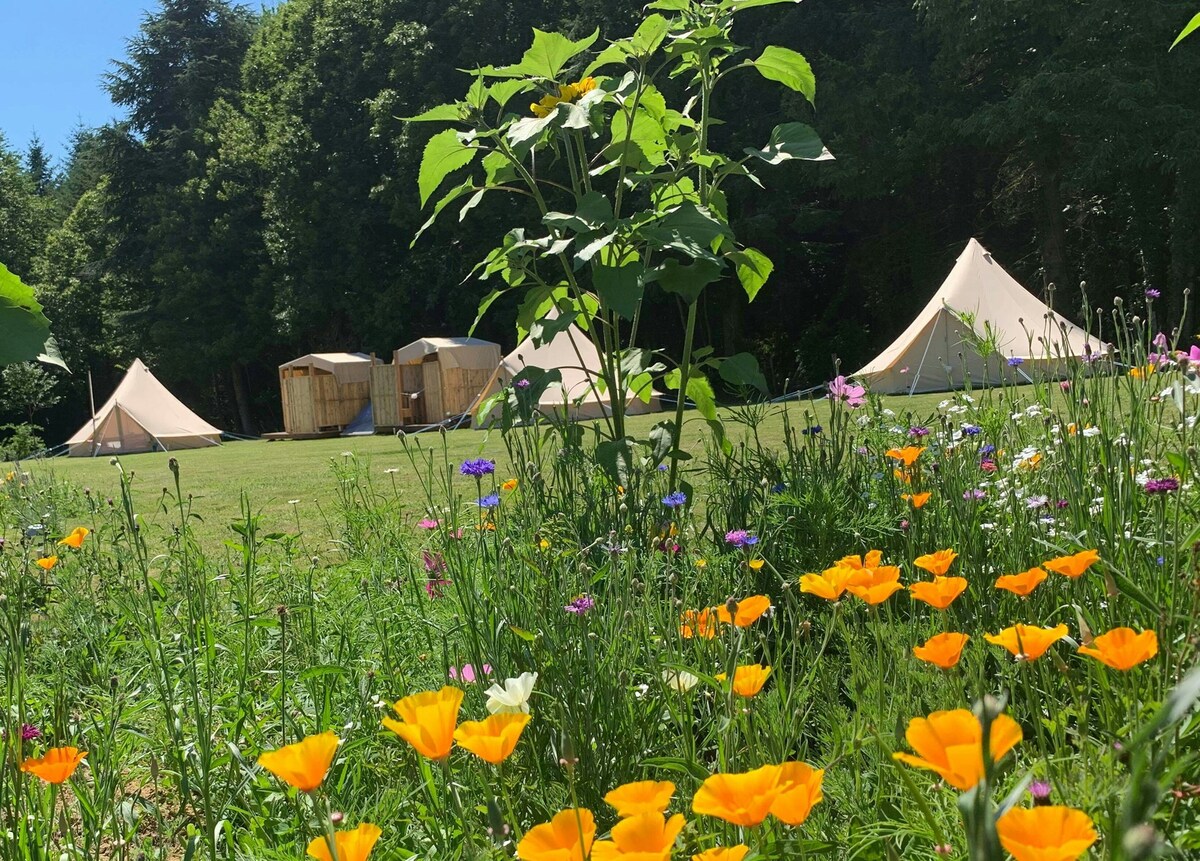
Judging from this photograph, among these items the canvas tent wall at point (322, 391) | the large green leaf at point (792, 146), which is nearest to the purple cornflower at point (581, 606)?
the large green leaf at point (792, 146)

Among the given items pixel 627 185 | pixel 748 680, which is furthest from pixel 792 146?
pixel 748 680

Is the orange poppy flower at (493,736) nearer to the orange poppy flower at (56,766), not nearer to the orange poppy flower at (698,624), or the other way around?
the orange poppy flower at (56,766)

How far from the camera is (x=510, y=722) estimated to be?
2.21ft

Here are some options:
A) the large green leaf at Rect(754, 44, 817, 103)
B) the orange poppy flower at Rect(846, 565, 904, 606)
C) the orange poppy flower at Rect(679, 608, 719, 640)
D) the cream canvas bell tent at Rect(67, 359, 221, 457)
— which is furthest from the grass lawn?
the cream canvas bell tent at Rect(67, 359, 221, 457)

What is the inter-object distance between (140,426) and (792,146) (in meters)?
14.9

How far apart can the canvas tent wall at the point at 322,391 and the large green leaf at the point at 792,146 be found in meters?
15.9

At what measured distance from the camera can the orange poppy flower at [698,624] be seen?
3.86ft

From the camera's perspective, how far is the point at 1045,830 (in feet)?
1.48

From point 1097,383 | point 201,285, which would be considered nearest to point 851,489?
point 1097,383

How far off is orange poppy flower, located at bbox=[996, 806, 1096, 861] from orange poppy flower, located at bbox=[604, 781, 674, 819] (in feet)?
0.67

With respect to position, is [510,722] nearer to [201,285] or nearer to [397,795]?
[397,795]

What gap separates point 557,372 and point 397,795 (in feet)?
3.98

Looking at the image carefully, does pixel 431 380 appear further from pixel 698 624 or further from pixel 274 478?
pixel 698 624

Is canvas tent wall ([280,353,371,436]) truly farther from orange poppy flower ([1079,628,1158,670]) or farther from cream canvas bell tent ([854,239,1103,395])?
orange poppy flower ([1079,628,1158,670])
